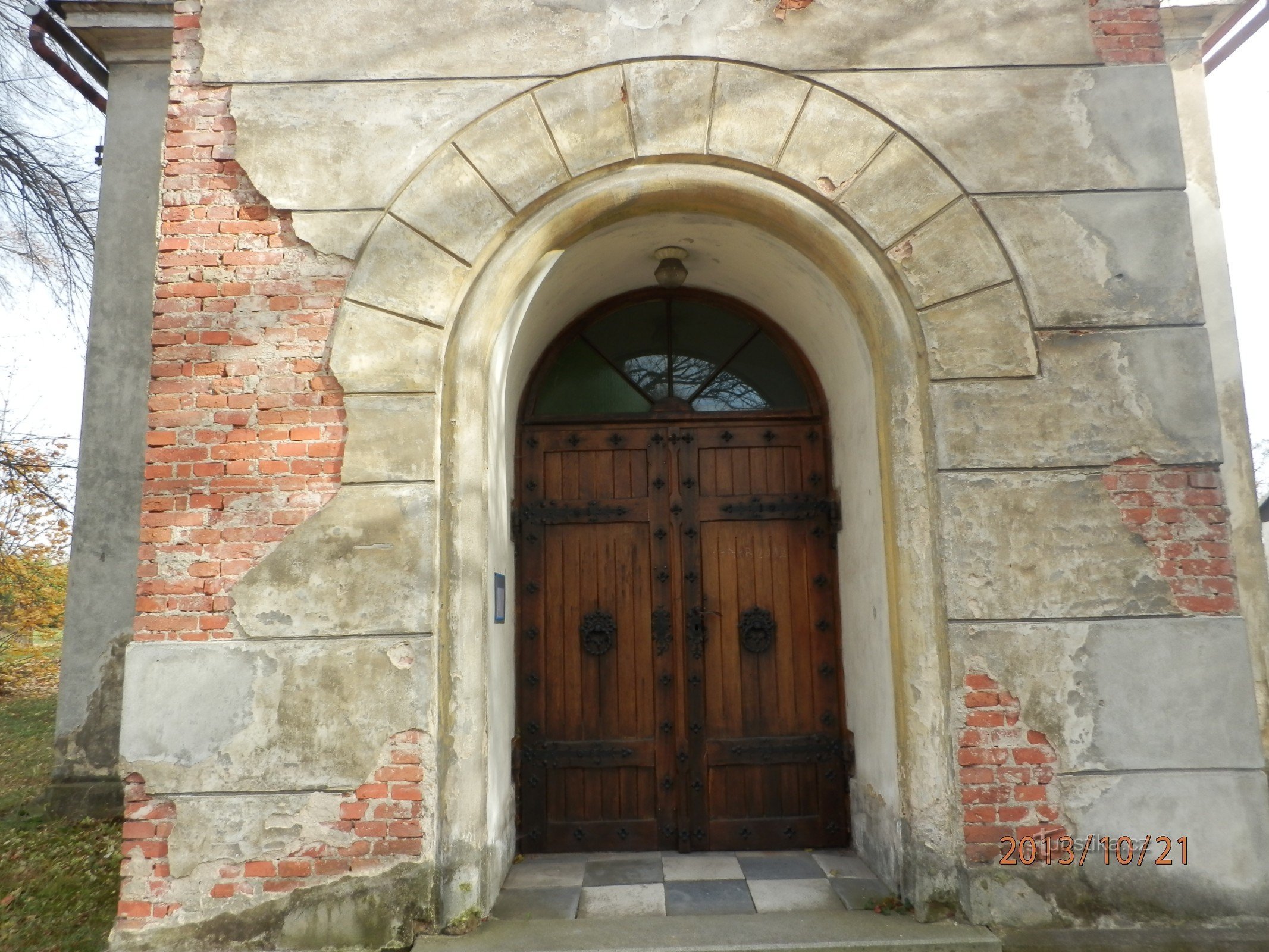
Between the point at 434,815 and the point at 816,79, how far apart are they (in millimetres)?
3902

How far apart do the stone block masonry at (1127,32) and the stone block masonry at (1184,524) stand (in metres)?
2.01

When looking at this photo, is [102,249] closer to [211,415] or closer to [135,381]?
[135,381]

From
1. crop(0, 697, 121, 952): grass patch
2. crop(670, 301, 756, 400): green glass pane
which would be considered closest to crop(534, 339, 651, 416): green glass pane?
crop(670, 301, 756, 400): green glass pane

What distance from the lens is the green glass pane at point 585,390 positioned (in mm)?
5273

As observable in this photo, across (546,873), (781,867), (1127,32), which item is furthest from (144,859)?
(1127,32)

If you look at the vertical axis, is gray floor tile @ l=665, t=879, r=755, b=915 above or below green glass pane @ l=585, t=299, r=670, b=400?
below

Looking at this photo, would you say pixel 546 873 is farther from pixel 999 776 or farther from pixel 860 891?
pixel 999 776

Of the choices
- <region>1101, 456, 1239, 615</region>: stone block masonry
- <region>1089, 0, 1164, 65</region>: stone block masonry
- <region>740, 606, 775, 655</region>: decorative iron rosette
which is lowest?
<region>740, 606, 775, 655</region>: decorative iron rosette

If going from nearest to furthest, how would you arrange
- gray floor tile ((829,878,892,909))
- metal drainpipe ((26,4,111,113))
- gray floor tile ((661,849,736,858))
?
gray floor tile ((829,878,892,909)) < gray floor tile ((661,849,736,858)) < metal drainpipe ((26,4,111,113))

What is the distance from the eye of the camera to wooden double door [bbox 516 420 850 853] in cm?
487

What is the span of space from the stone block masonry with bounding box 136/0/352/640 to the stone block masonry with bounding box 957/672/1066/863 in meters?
3.09

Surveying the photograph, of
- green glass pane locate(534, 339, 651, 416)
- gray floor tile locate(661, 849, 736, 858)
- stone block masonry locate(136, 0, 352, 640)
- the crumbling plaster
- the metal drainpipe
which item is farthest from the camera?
A: the metal drainpipe

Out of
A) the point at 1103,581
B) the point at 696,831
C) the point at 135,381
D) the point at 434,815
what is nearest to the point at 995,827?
the point at 1103,581

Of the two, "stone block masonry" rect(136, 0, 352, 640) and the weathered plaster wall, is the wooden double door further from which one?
"stone block masonry" rect(136, 0, 352, 640)
